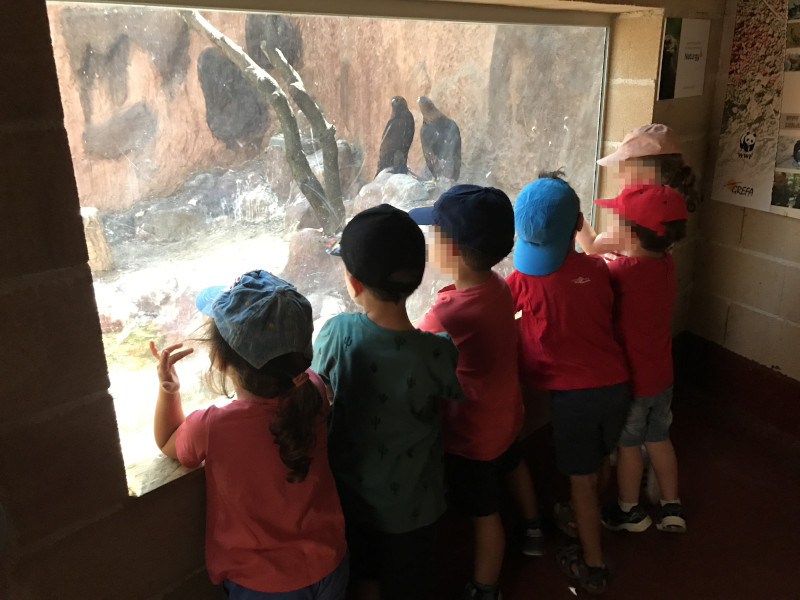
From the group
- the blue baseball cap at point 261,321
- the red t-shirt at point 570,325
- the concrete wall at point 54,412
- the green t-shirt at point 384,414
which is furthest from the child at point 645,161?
the concrete wall at point 54,412

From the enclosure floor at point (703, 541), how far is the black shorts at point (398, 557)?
38 cm

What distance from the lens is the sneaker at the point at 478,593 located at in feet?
5.49

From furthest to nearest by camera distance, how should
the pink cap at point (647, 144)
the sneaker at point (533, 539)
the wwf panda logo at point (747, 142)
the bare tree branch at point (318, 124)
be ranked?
the wwf panda logo at point (747, 142), the pink cap at point (647, 144), the sneaker at point (533, 539), the bare tree branch at point (318, 124)

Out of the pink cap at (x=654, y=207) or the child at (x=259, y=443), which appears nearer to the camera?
the child at (x=259, y=443)

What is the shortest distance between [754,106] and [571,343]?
1.37 meters

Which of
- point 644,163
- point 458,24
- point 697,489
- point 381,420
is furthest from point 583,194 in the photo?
point 381,420

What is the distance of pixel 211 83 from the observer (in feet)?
4.16

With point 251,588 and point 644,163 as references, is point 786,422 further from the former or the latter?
point 251,588

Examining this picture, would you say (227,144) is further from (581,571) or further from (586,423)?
(581,571)

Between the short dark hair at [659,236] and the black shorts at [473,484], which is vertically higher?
the short dark hair at [659,236]

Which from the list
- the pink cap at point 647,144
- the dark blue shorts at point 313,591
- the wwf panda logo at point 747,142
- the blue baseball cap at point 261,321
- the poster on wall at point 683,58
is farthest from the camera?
the wwf panda logo at point 747,142

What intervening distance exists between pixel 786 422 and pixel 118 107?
2.51 metres

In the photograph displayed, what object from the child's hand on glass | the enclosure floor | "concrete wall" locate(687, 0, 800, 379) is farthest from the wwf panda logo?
the child's hand on glass

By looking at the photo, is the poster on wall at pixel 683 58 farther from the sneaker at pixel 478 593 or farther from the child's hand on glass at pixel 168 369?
the child's hand on glass at pixel 168 369
